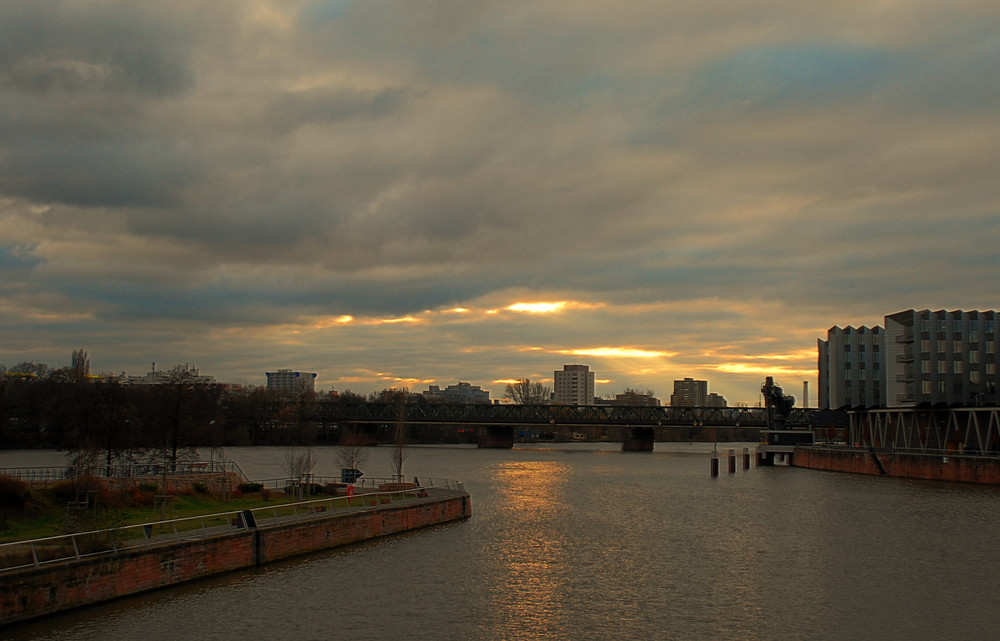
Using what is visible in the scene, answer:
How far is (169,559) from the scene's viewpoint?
97.8ft

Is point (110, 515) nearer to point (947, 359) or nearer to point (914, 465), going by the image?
point (914, 465)

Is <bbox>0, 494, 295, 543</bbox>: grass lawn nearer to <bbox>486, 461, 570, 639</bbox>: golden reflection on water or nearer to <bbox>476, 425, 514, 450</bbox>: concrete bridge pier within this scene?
<bbox>486, 461, 570, 639</bbox>: golden reflection on water

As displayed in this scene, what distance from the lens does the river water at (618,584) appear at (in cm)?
2675

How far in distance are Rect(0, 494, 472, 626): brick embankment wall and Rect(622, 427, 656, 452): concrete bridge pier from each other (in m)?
145

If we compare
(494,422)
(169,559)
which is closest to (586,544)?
(169,559)

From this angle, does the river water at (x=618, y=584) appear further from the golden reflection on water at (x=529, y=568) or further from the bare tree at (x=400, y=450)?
the bare tree at (x=400, y=450)

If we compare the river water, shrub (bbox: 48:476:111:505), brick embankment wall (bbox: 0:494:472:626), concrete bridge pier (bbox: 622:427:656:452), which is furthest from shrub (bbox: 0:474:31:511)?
concrete bridge pier (bbox: 622:427:656:452)

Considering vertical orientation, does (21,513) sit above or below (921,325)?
below

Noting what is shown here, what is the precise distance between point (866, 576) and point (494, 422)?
151m

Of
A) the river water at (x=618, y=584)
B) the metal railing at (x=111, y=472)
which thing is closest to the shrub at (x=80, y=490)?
the metal railing at (x=111, y=472)

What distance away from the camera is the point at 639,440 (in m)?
187

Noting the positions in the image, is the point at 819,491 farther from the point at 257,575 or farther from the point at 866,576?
the point at 257,575

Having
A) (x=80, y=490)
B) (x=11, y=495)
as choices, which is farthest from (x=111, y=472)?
(x=11, y=495)

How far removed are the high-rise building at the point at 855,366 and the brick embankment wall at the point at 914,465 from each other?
2820 centimetres
